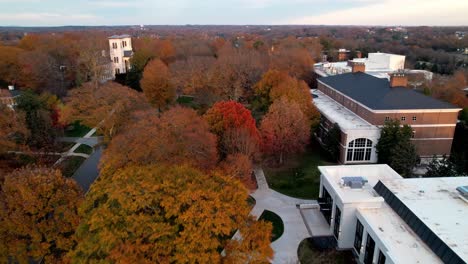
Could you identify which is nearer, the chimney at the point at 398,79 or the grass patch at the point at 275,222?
the grass patch at the point at 275,222

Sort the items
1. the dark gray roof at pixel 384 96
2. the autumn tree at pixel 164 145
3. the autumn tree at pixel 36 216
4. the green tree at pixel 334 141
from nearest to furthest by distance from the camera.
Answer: the autumn tree at pixel 36 216, the autumn tree at pixel 164 145, the dark gray roof at pixel 384 96, the green tree at pixel 334 141

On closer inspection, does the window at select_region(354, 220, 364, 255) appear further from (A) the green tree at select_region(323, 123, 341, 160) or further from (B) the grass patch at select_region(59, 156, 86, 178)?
(B) the grass patch at select_region(59, 156, 86, 178)

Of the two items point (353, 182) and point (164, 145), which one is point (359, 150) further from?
point (164, 145)

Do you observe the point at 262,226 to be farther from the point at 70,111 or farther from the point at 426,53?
the point at 426,53

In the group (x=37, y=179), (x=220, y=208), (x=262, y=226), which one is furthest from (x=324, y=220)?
(x=37, y=179)

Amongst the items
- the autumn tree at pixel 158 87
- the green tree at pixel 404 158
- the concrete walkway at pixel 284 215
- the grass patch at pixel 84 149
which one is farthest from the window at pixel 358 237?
the autumn tree at pixel 158 87

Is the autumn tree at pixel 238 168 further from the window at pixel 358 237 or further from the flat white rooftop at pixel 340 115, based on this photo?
the flat white rooftop at pixel 340 115

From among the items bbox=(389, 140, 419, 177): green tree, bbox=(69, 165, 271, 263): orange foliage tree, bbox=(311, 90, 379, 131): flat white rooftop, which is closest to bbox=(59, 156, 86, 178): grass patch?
bbox=(69, 165, 271, 263): orange foliage tree
